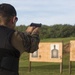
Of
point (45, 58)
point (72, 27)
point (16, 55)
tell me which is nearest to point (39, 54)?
point (45, 58)

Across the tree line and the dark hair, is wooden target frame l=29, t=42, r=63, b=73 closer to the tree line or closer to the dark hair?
the dark hair

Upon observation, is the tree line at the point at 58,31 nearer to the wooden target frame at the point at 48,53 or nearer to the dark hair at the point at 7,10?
the wooden target frame at the point at 48,53

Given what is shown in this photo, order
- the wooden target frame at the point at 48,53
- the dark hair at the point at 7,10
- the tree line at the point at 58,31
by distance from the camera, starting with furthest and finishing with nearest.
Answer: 1. the tree line at the point at 58,31
2. the wooden target frame at the point at 48,53
3. the dark hair at the point at 7,10

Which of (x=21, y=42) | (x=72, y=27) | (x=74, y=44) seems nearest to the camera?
(x=21, y=42)

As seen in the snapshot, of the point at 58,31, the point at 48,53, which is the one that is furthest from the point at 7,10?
the point at 58,31

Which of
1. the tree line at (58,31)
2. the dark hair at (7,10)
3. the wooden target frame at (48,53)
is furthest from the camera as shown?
the tree line at (58,31)

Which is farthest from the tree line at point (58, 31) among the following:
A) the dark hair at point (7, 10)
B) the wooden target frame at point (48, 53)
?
the dark hair at point (7, 10)

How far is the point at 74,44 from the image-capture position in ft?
51.4

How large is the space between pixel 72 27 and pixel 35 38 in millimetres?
33853

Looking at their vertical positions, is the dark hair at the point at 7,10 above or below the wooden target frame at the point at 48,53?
above

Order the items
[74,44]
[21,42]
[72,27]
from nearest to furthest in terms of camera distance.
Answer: [21,42] → [74,44] → [72,27]

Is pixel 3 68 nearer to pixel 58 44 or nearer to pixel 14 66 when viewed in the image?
pixel 14 66

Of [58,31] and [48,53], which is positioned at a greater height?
[48,53]

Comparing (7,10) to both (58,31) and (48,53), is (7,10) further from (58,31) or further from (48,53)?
(58,31)
